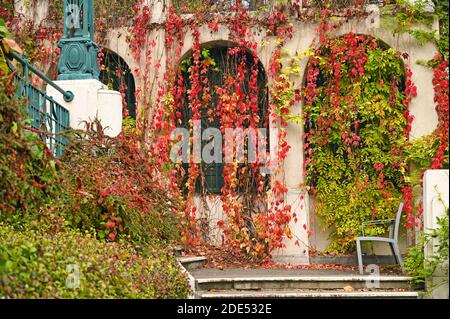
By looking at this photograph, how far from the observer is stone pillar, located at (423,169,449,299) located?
6.70 m

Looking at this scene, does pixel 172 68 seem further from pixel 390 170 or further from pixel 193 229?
pixel 390 170

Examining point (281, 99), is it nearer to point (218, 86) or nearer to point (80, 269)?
point (218, 86)

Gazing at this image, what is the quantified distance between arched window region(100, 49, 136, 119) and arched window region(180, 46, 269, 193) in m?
0.75

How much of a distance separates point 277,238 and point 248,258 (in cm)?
45

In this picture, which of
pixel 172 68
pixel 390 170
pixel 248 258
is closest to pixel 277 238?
pixel 248 258

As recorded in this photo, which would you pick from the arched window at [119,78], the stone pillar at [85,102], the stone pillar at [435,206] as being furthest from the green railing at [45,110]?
the stone pillar at [435,206]

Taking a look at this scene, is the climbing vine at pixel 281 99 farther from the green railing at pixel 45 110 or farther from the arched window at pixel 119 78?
the green railing at pixel 45 110

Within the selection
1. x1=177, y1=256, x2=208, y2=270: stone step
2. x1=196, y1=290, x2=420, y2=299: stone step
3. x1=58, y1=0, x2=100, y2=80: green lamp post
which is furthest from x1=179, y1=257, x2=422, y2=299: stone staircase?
x1=58, y1=0, x2=100, y2=80: green lamp post

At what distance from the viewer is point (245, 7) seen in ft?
34.3

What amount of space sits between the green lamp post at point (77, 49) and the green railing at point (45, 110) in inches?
11.6

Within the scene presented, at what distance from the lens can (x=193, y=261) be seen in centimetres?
884

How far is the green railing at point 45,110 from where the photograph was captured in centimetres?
711

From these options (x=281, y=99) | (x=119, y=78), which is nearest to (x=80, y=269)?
(x=281, y=99)

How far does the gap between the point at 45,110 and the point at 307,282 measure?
3070mm
